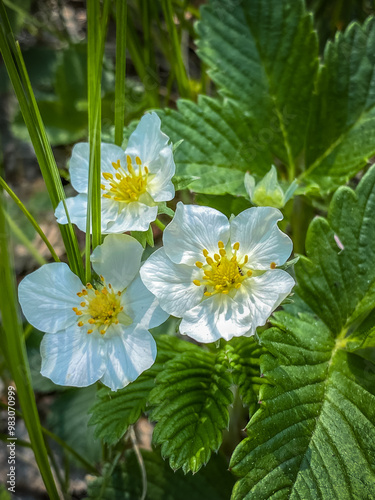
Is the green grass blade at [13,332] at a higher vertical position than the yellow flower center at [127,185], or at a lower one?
lower

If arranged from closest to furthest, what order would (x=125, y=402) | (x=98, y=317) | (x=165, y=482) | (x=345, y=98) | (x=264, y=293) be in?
(x=264, y=293)
(x=98, y=317)
(x=125, y=402)
(x=165, y=482)
(x=345, y=98)

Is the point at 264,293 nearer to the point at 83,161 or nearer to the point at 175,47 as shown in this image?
the point at 83,161

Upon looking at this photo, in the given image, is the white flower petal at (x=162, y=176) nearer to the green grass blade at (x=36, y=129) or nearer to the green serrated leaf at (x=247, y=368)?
the green grass blade at (x=36, y=129)

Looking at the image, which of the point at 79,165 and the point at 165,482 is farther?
the point at 165,482

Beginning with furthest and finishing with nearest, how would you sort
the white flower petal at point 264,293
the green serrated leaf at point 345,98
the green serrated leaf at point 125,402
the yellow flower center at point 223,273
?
the green serrated leaf at point 345,98 → the green serrated leaf at point 125,402 → the yellow flower center at point 223,273 → the white flower petal at point 264,293

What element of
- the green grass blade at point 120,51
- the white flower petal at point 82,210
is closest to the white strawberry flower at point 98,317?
the white flower petal at point 82,210

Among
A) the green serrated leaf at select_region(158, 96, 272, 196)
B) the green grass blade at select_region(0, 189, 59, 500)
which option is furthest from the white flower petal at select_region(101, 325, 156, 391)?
the green serrated leaf at select_region(158, 96, 272, 196)

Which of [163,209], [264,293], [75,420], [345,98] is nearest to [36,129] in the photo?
[163,209]
